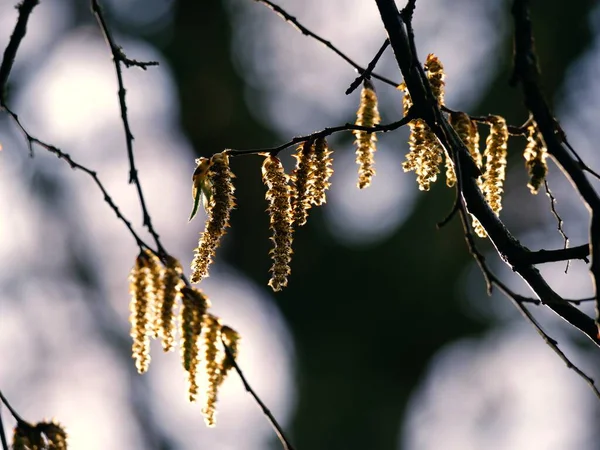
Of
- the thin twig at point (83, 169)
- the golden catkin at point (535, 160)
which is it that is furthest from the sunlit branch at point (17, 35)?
the golden catkin at point (535, 160)

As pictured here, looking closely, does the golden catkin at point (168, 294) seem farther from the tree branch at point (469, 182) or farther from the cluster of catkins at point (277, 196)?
the tree branch at point (469, 182)

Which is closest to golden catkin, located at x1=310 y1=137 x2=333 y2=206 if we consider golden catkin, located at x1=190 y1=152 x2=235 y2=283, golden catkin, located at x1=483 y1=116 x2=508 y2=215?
golden catkin, located at x1=190 y1=152 x2=235 y2=283

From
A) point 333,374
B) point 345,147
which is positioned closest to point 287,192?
point 345,147

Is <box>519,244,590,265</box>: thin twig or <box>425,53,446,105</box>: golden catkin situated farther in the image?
<box>425,53,446,105</box>: golden catkin

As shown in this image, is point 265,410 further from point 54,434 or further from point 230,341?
point 54,434

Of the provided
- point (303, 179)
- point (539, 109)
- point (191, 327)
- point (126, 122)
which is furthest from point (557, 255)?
point (126, 122)

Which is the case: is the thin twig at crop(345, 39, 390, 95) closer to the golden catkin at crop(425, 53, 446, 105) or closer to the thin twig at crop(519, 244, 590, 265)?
the golden catkin at crop(425, 53, 446, 105)
